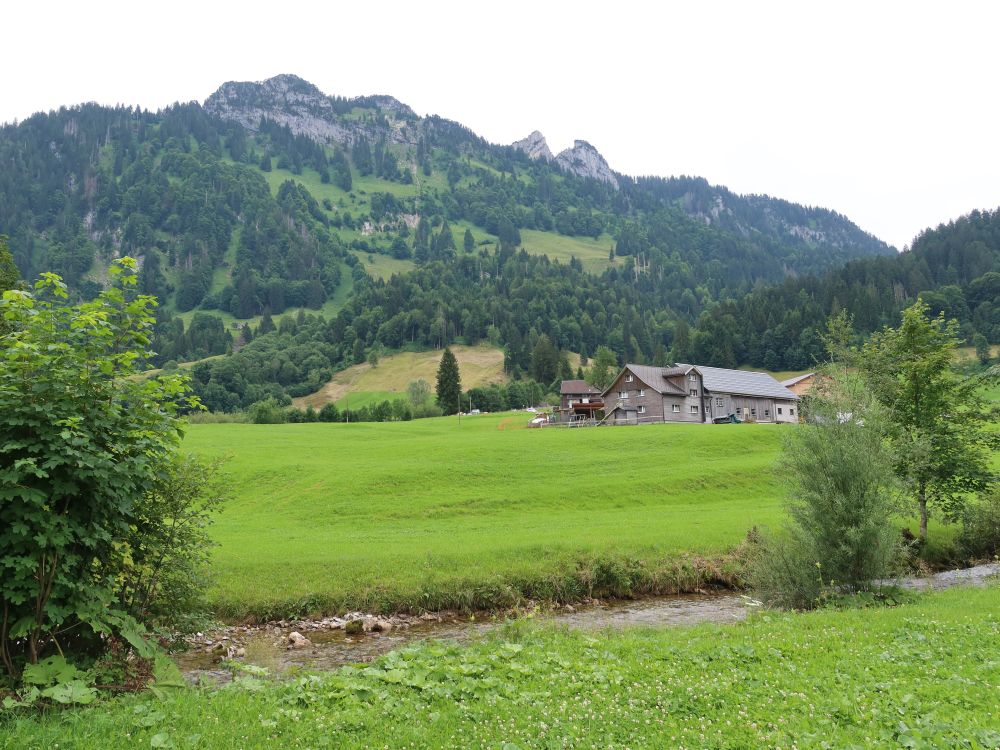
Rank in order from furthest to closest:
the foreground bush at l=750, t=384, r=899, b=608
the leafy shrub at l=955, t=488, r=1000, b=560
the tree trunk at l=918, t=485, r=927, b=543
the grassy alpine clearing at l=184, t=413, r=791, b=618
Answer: the tree trunk at l=918, t=485, r=927, b=543, the leafy shrub at l=955, t=488, r=1000, b=560, the grassy alpine clearing at l=184, t=413, r=791, b=618, the foreground bush at l=750, t=384, r=899, b=608

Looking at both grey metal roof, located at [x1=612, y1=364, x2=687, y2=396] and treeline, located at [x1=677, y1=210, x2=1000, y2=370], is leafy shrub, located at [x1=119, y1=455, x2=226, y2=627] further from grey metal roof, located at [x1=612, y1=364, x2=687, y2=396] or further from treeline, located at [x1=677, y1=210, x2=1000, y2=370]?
treeline, located at [x1=677, y1=210, x2=1000, y2=370]

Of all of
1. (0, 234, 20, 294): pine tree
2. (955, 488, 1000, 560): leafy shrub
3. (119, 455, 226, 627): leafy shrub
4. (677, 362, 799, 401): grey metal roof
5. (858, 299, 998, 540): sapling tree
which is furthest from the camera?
(677, 362, 799, 401): grey metal roof

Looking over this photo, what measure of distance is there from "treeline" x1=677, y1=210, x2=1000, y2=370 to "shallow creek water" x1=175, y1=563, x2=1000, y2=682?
156480 mm

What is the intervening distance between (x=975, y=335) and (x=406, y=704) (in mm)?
187224

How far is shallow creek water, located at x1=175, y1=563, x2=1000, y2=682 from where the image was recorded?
16469 millimetres

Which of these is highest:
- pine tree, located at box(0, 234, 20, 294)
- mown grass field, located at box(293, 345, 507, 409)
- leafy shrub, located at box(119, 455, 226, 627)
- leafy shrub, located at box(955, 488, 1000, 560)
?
pine tree, located at box(0, 234, 20, 294)

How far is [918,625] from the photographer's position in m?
14.1

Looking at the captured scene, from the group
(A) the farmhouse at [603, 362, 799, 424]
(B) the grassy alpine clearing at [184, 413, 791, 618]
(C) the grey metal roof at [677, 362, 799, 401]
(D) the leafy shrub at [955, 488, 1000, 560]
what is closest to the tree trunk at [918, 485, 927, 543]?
(D) the leafy shrub at [955, 488, 1000, 560]

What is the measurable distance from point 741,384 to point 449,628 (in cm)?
9131

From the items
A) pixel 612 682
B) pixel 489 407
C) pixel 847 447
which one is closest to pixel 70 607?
pixel 612 682

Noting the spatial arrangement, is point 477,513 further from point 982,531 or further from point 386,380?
point 386,380

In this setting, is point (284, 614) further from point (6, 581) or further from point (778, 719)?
point (778, 719)

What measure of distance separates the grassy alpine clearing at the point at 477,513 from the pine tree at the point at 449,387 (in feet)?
167

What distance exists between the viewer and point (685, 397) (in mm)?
94250
